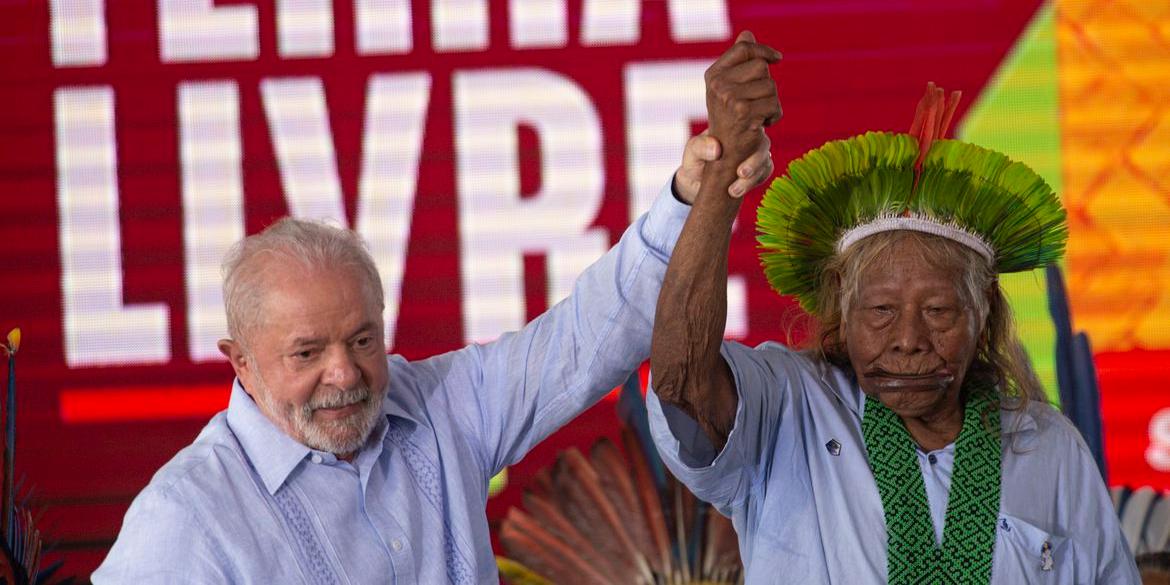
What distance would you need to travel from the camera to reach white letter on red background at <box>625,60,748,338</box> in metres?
4.03

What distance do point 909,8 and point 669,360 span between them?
2.28 m

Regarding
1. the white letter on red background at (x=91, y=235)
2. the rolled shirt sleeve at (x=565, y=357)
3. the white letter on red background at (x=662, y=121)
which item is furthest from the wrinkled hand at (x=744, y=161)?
the white letter on red background at (x=91, y=235)

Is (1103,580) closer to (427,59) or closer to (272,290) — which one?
(272,290)

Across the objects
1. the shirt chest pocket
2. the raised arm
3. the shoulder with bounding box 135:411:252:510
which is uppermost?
the raised arm

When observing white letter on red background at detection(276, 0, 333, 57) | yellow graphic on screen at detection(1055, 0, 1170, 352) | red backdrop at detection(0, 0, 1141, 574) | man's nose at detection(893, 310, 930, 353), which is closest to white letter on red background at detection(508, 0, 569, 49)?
red backdrop at detection(0, 0, 1141, 574)

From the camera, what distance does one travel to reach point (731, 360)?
87.5 inches

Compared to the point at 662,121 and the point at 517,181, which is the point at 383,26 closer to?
the point at 517,181

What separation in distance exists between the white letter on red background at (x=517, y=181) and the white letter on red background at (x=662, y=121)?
13 cm

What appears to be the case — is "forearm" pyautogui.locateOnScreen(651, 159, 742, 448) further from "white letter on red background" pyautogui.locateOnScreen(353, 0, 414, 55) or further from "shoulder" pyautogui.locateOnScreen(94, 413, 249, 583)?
"white letter on red background" pyautogui.locateOnScreen(353, 0, 414, 55)

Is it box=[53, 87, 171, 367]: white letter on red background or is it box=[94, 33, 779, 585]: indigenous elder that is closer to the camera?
box=[94, 33, 779, 585]: indigenous elder

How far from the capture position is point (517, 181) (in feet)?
13.3

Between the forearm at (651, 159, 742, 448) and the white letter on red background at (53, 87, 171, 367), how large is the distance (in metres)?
2.40

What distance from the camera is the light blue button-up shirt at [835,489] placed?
224 cm

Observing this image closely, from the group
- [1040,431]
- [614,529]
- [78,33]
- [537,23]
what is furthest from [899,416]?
Result: [78,33]
